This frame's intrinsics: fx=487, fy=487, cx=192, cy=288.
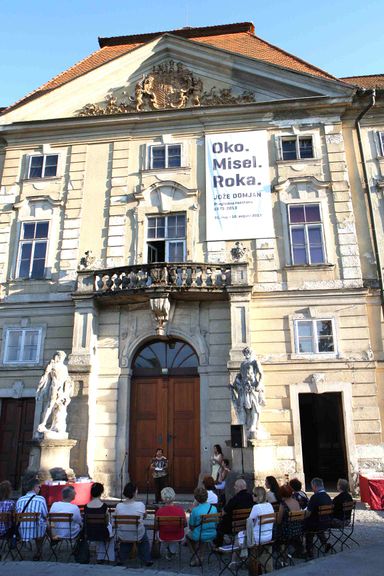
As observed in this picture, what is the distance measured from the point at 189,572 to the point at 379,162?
1505cm

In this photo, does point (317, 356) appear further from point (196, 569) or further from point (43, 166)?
point (43, 166)

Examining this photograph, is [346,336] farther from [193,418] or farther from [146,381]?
[146,381]

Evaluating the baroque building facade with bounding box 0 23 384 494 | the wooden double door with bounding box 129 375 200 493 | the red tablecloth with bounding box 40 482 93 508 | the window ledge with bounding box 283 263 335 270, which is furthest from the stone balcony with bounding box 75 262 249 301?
the red tablecloth with bounding box 40 482 93 508

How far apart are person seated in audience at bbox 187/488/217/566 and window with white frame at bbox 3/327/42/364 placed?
997 cm

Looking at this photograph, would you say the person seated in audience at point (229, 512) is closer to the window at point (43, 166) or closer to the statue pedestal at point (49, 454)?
the statue pedestal at point (49, 454)

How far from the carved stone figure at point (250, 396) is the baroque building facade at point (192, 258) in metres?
0.56

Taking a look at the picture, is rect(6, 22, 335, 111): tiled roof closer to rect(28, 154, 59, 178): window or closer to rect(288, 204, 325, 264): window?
rect(28, 154, 59, 178): window

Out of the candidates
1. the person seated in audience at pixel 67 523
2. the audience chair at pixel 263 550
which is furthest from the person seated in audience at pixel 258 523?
the person seated in audience at pixel 67 523

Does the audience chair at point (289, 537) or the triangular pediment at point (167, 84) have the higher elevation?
the triangular pediment at point (167, 84)

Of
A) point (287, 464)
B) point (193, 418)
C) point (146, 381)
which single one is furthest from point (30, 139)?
point (287, 464)

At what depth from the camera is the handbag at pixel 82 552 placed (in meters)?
7.82

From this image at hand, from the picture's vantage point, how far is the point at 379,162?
1756cm

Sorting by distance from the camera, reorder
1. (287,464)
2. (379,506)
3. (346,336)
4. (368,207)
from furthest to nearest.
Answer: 1. (368,207)
2. (346,336)
3. (287,464)
4. (379,506)

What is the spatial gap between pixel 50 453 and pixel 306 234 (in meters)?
10.7
